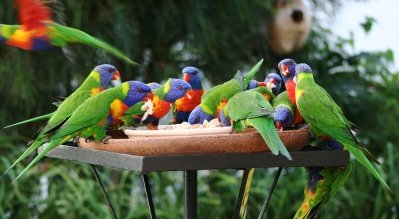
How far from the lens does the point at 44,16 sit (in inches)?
66.8

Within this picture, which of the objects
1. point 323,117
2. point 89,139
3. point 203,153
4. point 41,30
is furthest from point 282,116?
point 41,30

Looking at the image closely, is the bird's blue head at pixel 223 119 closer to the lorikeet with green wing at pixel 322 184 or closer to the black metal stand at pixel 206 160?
the black metal stand at pixel 206 160

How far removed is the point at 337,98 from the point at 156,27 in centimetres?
118

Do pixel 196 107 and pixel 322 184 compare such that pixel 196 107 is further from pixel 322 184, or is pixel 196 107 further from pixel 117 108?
pixel 322 184

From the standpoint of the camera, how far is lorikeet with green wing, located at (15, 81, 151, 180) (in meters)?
1.54

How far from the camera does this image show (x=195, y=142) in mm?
1481

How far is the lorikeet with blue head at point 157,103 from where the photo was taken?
1.63 metres

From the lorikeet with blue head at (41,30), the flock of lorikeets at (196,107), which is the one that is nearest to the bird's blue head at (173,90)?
the flock of lorikeets at (196,107)

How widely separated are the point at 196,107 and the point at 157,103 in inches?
5.1

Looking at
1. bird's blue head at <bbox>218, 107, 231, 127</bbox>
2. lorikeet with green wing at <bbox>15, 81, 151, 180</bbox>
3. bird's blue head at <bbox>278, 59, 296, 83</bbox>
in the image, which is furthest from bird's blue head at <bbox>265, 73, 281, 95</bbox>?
lorikeet with green wing at <bbox>15, 81, 151, 180</bbox>

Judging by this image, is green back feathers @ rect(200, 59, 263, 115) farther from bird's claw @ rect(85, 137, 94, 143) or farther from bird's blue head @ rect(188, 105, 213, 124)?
bird's claw @ rect(85, 137, 94, 143)

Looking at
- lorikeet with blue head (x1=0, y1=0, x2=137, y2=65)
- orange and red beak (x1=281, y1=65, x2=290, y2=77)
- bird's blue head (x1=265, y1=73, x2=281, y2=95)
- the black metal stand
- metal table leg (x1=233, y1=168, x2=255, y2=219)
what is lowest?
metal table leg (x1=233, y1=168, x2=255, y2=219)

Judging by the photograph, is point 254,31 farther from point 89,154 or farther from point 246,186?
point 89,154

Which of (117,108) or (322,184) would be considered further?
(322,184)
